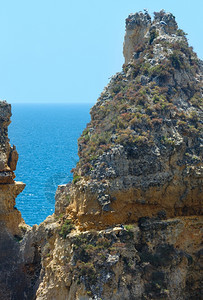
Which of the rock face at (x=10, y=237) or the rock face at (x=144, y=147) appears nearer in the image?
the rock face at (x=144, y=147)

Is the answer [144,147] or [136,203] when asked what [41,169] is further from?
[136,203]

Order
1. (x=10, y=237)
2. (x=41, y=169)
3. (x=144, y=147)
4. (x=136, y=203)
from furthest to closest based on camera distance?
1. (x=41, y=169)
2. (x=10, y=237)
3. (x=144, y=147)
4. (x=136, y=203)

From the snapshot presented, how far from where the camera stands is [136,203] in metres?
25.9

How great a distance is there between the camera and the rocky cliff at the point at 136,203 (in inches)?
950

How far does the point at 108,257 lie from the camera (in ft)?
78.2

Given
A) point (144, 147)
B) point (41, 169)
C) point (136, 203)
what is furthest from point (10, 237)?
point (41, 169)

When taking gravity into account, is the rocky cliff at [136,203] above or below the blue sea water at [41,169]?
above

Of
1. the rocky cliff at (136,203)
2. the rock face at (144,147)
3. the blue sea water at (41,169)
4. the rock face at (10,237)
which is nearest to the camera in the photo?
the rocky cliff at (136,203)

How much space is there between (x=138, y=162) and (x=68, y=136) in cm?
8865

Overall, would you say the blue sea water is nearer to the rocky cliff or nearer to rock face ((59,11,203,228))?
the rocky cliff

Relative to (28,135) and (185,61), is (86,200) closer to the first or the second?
(185,61)

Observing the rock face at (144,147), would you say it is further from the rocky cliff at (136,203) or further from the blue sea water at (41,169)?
the blue sea water at (41,169)

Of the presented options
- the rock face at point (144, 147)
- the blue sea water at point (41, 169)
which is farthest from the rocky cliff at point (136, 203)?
the blue sea water at point (41, 169)

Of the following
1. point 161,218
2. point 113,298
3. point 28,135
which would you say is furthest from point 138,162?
point 28,135
